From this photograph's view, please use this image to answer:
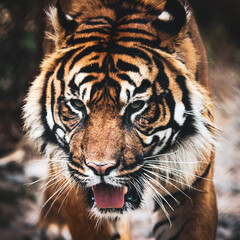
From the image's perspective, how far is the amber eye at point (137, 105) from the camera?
1.61m

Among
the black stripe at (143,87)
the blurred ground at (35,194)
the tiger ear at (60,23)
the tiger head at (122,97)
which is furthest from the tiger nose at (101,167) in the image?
the blurred ground at (35,194)

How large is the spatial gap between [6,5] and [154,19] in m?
2.16

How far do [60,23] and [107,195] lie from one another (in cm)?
81

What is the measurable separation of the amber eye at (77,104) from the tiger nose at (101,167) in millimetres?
280

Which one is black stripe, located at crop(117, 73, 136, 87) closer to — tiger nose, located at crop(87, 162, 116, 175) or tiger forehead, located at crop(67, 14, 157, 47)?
tiger forehead, located at crop(67, 14, 157, 47)

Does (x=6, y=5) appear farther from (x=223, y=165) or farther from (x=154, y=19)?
(x=223, y=165)

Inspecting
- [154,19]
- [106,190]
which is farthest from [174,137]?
[154,19]

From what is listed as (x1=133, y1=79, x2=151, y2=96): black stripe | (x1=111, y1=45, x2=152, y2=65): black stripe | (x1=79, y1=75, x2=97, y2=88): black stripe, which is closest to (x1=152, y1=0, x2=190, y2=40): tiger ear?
(x1=111, y1=45, x2=152, y2=65): black stripe

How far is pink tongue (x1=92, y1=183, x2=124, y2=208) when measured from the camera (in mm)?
1719

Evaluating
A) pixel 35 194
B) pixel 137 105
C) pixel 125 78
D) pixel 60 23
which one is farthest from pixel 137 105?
pixel 35 194

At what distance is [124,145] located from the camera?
1.58 meters

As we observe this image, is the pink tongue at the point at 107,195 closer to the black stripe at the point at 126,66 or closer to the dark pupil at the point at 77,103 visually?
the dark pupil at the point at 77,103

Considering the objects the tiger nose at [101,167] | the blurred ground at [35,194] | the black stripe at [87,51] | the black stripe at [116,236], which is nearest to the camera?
the tiger nose at [101,167]

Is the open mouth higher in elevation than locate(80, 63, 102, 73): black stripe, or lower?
lower
